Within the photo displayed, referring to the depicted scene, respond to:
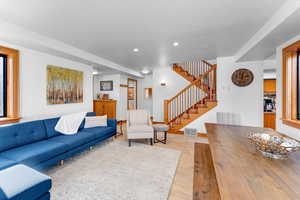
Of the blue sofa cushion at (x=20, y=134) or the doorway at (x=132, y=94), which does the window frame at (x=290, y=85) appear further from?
the doorway at (x=132, y=94)

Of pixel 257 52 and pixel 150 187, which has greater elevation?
pixel 257 52

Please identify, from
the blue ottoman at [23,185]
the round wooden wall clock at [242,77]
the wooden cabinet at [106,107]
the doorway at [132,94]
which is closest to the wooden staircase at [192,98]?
the round wooden wall clock at [242,77]

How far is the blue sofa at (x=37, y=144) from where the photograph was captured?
75.1 inches

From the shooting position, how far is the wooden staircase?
442 centimetres

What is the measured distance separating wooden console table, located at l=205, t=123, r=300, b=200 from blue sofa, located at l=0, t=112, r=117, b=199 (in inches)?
94.5

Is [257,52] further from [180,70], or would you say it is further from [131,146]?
[131,146]

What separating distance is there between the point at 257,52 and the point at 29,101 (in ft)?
16.7

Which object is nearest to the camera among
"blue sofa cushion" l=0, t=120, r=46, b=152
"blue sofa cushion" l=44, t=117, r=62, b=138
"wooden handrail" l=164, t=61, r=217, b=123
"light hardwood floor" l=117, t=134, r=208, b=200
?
"light hardwood floor" l=117, t=134, r=208, b=200

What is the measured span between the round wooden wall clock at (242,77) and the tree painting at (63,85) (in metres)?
4.59

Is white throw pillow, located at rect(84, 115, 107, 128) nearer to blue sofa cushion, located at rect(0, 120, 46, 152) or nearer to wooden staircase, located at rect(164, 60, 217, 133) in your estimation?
blue sofa cushion, located at rect(0, 120, 46, 152)

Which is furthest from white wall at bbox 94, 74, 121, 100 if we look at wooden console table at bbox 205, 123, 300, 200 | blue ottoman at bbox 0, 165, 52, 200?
wooden console table at bbox 205, 123, 300, 200

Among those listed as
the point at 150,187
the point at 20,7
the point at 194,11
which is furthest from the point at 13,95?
the point at 194,11

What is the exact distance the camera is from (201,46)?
10.5 feet

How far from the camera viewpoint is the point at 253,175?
0.86m
